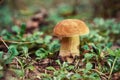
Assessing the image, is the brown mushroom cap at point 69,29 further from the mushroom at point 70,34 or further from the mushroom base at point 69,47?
the mushroom base at point 69,47

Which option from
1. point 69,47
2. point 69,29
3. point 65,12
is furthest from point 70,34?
point 65,12

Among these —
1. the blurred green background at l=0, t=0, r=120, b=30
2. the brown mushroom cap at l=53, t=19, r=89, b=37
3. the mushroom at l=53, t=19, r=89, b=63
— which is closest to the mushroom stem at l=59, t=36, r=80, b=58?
the mushroom at l=53, t=19, r=89, b=63

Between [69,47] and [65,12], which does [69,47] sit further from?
[65,12]

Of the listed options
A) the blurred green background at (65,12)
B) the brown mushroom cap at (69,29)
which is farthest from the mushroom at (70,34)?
the blurred green background at (65,12)

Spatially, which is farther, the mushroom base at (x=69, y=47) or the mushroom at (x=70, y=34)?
the mushroom base at (x=69, y=47)

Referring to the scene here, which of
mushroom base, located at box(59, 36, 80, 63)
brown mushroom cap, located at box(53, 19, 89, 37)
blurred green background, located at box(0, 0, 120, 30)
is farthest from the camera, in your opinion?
blurred green background, located at box(0, 0, 120, 30)

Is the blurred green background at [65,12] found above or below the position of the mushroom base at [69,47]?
above

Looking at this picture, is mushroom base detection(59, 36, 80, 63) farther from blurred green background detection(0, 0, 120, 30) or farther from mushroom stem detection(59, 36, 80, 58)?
blurred green background detection(0, 0, 120, 30)
